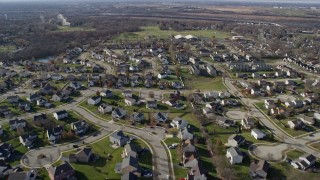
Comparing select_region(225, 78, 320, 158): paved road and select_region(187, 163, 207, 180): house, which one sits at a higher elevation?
select_region(187, 163, 207, 180): house

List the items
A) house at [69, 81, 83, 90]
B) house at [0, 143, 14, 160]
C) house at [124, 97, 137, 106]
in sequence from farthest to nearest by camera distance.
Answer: house at [69, 81, 83, 90] → house at [124, 97, 137, 106] → house at [0, 143, 14, 160]

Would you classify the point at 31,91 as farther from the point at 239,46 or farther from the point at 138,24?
the point at 138,24

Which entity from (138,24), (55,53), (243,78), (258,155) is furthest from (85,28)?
(258,155)

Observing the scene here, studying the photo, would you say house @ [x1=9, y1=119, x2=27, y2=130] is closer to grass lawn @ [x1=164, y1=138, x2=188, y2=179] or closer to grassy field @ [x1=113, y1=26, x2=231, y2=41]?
grass lawn @ [x1=164, y1=138, x2=188, y2=179]

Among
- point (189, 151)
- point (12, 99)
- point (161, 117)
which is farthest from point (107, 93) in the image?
point (189, 151)

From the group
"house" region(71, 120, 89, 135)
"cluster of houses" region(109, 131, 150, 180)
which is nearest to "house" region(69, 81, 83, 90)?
"house" region(71, 120, 89, 135)

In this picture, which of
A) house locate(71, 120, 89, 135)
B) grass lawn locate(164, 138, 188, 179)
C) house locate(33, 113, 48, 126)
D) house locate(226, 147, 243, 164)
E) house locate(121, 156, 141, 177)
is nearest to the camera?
house locate(121, 156, 141, 177)

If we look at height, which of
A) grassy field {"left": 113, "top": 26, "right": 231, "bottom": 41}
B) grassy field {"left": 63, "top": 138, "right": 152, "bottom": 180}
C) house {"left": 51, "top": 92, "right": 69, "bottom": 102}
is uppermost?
grassy field {"left": 113, "top": 26, "right": 231, "bottom": 41}
